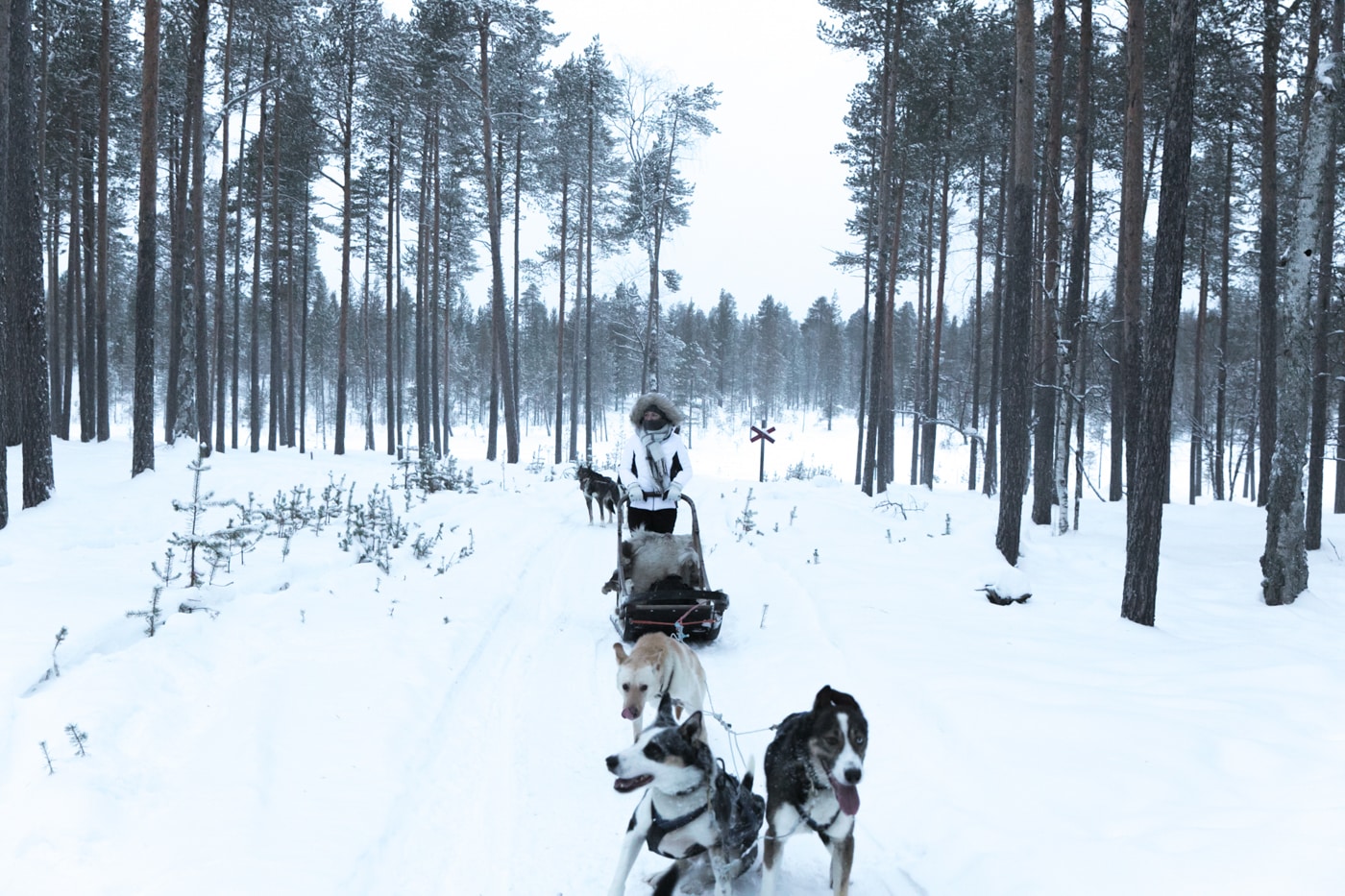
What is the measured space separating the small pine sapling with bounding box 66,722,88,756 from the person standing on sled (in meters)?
4.42

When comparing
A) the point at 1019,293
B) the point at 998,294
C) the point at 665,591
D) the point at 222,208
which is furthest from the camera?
the point at 998,294

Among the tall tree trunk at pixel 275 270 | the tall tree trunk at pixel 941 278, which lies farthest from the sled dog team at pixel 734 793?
the tall tree trunk at pixel 275 270

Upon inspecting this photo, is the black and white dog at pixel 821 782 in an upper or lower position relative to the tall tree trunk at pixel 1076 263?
lower

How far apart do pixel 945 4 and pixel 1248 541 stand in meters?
14.7

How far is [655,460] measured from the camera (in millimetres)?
7164

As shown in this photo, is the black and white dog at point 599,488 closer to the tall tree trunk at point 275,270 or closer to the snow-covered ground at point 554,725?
the snow-covered ground at point 554,725

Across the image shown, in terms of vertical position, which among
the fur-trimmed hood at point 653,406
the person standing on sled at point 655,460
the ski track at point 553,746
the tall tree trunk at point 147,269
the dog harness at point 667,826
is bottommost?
the ski track at point 553,746

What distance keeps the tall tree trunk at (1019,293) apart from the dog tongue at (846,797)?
846 centimetres

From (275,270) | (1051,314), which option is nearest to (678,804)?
(1051,314)

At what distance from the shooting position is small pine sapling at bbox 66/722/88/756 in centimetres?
348

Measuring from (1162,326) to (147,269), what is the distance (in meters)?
15.8

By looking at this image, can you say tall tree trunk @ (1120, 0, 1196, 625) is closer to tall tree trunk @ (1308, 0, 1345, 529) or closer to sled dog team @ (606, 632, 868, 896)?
tall tree trunk @ (1308, 0, 1345, 529)

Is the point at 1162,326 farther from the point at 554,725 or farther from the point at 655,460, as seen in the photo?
the point at 554,725

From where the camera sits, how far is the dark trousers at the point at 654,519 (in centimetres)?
743
